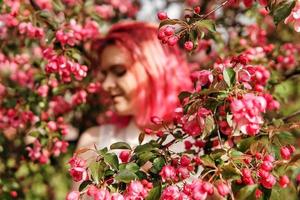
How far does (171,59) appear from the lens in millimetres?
2715

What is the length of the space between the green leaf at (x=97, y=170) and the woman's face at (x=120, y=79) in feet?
3.63

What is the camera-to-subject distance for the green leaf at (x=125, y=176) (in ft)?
4.73

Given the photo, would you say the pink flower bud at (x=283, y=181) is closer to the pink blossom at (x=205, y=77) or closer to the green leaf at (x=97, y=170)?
the pink blossom at (x=205, y=77)

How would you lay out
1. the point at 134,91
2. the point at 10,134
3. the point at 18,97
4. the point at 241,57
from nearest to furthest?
the point at 241,57 → the point at 134,91 → the point at 18,97 → the point at 10,134

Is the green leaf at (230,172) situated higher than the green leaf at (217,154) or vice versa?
the green leaf at (217,154)

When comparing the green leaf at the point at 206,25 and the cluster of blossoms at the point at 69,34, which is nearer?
the green leaf at the point at 206,25

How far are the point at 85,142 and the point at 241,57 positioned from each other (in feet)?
4.51

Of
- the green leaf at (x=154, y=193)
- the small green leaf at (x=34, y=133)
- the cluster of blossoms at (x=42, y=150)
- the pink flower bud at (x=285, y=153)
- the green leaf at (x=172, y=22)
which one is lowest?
the green leaf at (x=154, y=193)

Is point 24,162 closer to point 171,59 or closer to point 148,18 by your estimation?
point 171,59

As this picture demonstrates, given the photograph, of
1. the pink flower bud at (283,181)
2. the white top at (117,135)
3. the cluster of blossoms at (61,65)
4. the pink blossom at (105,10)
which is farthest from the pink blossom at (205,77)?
the pink blossom at (105,10)

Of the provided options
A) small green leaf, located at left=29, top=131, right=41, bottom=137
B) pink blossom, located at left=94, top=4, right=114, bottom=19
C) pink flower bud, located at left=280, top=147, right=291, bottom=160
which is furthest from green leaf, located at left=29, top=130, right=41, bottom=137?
pink flower bud, located at left=280, top=147, right=291, bottom=160

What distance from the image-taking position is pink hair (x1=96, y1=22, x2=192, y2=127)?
2580 millimetres

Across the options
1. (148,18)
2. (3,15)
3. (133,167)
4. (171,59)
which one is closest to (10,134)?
(3,15)

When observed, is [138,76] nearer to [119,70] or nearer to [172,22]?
[119,70]
